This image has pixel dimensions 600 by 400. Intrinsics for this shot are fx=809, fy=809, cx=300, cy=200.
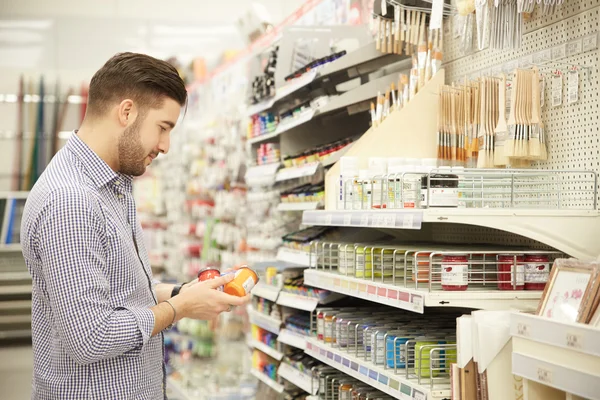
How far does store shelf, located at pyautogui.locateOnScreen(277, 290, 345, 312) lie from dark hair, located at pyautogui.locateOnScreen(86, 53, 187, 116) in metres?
1.95

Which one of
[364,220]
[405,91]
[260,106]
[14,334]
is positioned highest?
[260,106]

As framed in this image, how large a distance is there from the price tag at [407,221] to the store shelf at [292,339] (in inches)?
62.9

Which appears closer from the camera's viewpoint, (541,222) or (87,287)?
(87,287)

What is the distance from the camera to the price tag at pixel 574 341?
1.93 meters

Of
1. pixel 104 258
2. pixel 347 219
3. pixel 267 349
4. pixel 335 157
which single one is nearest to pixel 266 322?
pixel 267 349

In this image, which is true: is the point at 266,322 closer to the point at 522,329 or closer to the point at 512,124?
the point at 512,124

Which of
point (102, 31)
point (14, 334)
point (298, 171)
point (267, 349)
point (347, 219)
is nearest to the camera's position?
point (347, 219)

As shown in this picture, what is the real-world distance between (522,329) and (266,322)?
10.1 ft

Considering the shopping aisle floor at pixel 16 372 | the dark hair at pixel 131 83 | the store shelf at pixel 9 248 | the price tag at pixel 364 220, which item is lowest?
the shopping aisle floor at pixel 16 372

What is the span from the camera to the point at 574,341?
1.95m

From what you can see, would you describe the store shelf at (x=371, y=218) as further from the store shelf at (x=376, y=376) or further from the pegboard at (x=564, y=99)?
the pegboard at (x=564, y=99)

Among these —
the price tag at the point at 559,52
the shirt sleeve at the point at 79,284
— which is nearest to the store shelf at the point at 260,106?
the price tag at the point at 559,52

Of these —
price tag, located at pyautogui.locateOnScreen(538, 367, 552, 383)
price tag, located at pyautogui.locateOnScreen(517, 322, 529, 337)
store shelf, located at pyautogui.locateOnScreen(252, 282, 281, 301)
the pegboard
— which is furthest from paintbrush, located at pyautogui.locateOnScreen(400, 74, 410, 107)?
price tag, located at pyautogui.locateOnScreen(538, 367, 552, 383)

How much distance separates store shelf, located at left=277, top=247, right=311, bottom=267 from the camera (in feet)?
14.6
